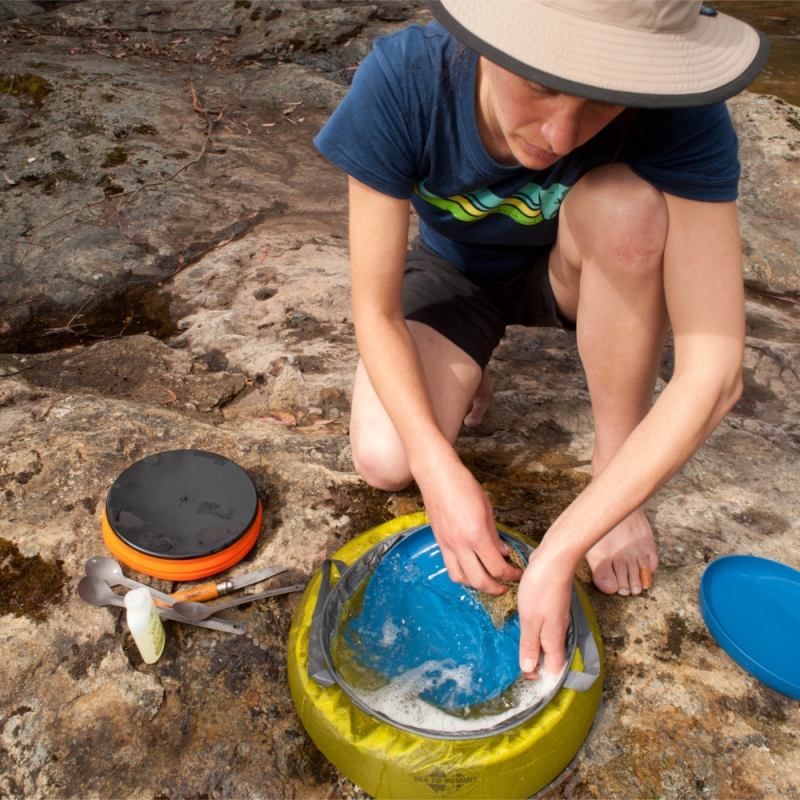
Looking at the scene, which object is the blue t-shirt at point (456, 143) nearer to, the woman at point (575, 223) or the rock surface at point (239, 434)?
the woman at point (575, 223)

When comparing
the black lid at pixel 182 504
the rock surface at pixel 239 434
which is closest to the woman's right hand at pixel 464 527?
the rock surface at pixel 239 434

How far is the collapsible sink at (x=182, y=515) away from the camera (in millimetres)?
1516

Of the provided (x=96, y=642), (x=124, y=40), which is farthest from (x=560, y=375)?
(x=124, y=40)

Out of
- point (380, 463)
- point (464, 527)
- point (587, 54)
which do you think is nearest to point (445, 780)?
point (464, 527)

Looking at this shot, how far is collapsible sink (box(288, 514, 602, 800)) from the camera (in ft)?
3.92

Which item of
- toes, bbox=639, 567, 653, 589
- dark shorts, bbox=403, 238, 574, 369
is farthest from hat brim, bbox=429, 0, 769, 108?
toes, bbox=639, 567, 653, 589

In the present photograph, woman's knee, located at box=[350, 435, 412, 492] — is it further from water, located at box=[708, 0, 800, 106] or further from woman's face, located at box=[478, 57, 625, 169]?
water, located at box=[708, 0, 800, 106]

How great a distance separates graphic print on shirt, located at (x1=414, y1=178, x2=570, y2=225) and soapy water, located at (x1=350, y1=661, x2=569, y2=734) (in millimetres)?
1027

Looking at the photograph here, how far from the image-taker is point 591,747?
1338mm

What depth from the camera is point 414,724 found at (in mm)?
1246

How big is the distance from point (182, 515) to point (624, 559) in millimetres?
1067

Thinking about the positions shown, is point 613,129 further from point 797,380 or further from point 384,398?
point 797,380

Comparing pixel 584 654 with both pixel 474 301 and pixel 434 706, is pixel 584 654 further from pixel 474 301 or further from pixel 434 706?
pixel 474 301

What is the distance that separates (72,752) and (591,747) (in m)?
1.01
